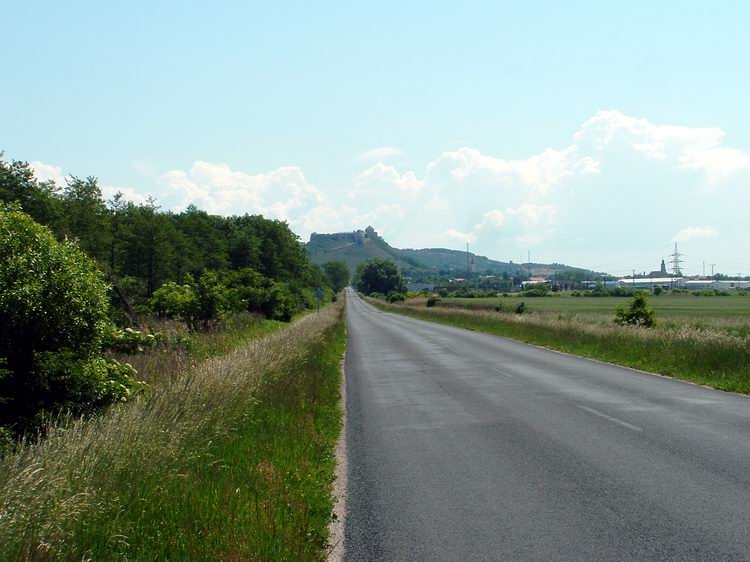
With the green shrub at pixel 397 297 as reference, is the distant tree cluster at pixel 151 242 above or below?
above

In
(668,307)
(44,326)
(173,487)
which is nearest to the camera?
(173,487)

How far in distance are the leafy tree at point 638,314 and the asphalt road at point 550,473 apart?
1686 cm

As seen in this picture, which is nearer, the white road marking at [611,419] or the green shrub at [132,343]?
the white road marking at [611,419]

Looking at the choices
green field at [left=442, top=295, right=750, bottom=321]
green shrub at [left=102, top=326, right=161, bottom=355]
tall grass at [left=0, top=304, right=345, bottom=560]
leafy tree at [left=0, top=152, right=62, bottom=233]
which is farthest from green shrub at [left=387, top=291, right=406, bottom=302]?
tall grass at [left=0, top=304, right=345, bottom=560]

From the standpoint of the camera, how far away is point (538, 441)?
984 cm

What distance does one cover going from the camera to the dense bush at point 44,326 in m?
8.75

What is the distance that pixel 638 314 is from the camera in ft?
108

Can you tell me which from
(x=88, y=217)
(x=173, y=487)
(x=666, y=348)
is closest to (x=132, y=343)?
(x=173, y=487)

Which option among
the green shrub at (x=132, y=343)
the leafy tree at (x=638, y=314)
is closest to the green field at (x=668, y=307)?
the leafy tree at (x=638, y=314)

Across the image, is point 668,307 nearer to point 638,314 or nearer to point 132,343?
point 638,314

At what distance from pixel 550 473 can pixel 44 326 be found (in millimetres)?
6839

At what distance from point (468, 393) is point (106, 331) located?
27.9ft

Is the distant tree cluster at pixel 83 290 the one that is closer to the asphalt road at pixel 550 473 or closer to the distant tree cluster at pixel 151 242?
the distant tree cluster at pixel 151 242

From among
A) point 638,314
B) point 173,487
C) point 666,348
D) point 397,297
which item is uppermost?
point 638,314
